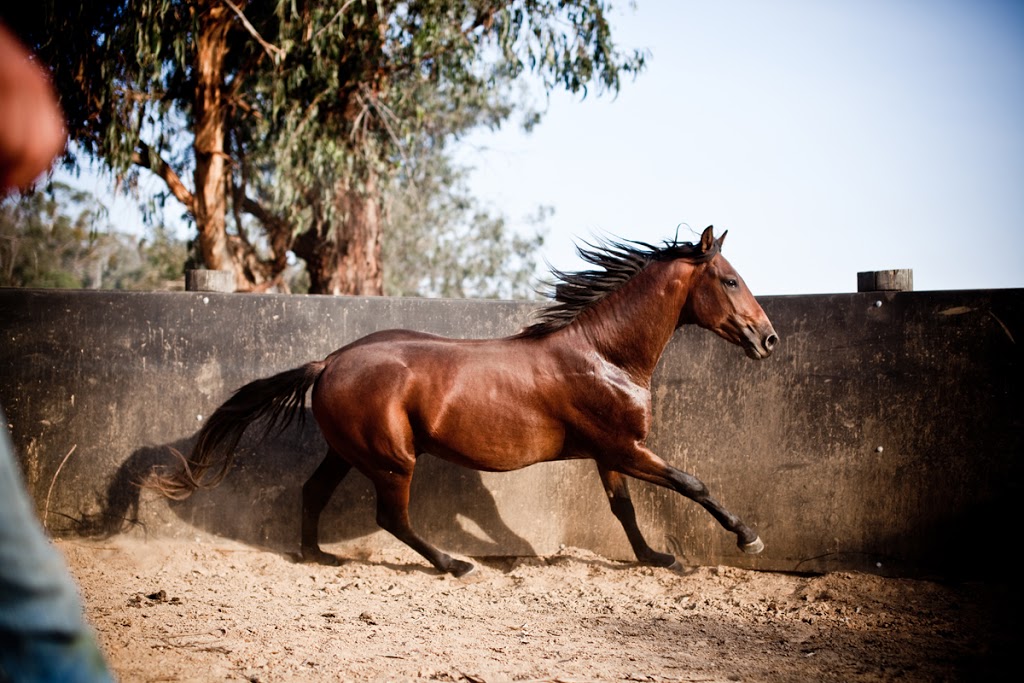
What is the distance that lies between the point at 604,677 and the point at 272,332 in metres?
3.49

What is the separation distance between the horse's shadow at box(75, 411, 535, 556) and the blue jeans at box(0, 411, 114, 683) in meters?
4.55

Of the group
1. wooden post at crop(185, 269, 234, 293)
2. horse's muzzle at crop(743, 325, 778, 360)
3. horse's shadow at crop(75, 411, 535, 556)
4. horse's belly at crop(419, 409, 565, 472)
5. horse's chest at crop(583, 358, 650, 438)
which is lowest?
horse's shadow at crop(75, 411, 535, 556)

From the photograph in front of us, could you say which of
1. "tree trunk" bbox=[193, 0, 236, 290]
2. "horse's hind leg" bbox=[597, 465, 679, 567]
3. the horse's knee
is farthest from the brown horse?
"tree trunk" bbox=[193, 0, 236, 290]

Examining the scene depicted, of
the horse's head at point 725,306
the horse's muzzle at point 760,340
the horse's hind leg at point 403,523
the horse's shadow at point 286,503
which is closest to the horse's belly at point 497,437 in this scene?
the horse's hind leg at point 403,523

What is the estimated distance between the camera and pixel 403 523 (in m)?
5.00

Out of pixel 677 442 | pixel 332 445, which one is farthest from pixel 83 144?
pixel 677 442

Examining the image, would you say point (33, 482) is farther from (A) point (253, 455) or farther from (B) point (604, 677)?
(B) point (604, 677)

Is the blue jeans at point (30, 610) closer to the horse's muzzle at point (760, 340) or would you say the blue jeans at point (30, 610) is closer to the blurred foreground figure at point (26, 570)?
the blurred foreground figure at point (26, 570)

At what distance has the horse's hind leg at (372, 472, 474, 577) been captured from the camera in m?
4.96

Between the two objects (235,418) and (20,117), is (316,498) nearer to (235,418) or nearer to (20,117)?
(235,418)

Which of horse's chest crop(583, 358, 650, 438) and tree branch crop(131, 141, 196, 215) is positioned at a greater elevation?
tree branch crop(131, 141, 196, 215)

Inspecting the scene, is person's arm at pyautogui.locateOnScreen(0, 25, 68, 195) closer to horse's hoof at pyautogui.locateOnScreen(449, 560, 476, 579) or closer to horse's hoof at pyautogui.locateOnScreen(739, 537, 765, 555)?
horse's hoof at pyautogui.locateOnScreen(449, 560, 476, 579)

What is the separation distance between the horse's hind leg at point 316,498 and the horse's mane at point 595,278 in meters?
1.53

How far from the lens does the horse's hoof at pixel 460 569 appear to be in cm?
501
